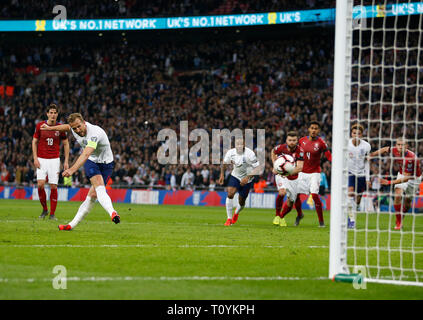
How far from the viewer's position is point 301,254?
8891 millimetres

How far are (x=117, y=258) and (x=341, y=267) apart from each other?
2.72 m

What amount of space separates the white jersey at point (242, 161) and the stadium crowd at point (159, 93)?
13.7 meters

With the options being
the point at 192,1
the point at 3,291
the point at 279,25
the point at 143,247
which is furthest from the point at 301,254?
the point at 192,1

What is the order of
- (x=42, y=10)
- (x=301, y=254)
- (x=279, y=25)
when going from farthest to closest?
(x=42, y=10) < (x=279, y=25) < (x=301, y=254)

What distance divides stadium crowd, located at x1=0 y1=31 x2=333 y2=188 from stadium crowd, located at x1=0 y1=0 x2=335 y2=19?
9.20 ft

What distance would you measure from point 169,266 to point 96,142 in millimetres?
4076

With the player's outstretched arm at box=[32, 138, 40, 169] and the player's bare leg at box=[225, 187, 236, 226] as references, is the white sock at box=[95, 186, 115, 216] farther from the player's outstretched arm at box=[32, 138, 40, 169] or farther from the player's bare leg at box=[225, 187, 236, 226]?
the player's bare leg at box=[225, 187, 236, 226]

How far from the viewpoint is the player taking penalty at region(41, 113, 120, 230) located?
10945 millimetres

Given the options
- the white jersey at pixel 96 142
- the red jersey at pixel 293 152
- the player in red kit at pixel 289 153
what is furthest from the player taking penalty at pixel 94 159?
the red jersey at pixel 293 152

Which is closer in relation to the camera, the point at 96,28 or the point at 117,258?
the point at 117,258

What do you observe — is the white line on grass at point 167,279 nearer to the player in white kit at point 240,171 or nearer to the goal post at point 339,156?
the goal post at point 339,156

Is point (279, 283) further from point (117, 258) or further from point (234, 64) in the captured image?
point (234, 64)

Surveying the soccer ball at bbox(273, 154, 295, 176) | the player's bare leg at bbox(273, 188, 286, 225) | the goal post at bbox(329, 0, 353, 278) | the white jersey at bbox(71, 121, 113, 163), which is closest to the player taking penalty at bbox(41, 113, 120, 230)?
the white jersey at bbox(71, 121, 113, 163)

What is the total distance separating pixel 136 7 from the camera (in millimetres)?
39844
